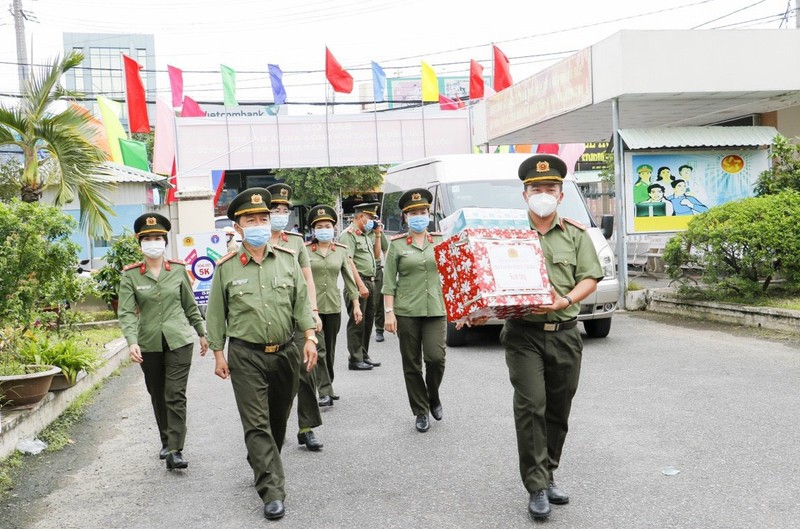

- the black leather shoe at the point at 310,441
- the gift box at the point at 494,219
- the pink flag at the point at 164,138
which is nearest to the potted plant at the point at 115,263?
the black leather shoe at the point at 310,441

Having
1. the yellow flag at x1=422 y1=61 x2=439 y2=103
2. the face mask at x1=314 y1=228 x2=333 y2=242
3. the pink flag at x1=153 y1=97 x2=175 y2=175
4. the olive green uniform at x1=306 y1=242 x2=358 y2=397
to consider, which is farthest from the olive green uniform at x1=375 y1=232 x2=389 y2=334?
the pink flag at x1=153 y1=97 x2=175 y2=175

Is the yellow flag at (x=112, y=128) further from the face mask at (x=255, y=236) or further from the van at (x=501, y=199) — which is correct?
the face mask at (x=255, y=236)

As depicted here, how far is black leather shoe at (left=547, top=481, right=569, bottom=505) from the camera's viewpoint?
469 centimetres

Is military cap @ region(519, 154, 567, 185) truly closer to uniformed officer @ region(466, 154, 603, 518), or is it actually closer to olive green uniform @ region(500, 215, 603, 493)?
uniformed officer @ region(466, 154, 603, 518)

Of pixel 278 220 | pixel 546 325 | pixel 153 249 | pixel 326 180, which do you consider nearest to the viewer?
pixel 546 325

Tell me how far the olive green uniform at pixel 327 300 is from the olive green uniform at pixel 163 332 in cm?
163

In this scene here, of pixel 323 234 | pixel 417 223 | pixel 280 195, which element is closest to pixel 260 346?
pixel 417 223

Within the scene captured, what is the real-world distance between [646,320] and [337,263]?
6331 mm

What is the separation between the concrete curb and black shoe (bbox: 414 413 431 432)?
3108 mm

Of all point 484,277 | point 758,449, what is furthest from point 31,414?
point 758,449

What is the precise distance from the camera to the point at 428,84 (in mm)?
27984

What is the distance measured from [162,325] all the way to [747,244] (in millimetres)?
8484

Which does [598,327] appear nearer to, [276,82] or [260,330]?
[260,330]

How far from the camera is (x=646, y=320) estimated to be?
41.3ft
